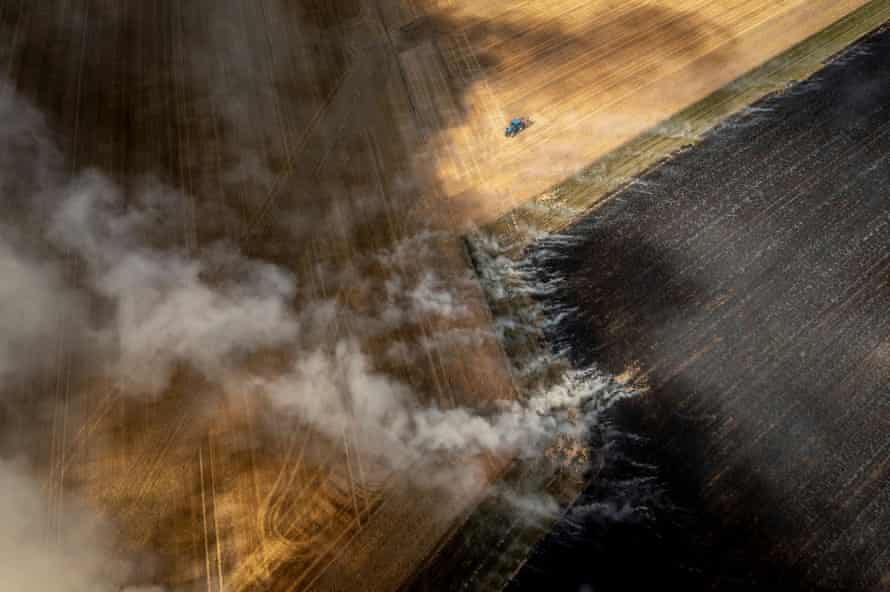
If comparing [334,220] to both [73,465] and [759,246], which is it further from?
[759,246]

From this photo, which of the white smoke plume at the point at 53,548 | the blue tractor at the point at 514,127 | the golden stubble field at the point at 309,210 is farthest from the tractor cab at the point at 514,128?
the white smoke plume at the point at 53,548

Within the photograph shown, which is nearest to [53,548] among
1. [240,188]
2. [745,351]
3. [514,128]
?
[240,188]

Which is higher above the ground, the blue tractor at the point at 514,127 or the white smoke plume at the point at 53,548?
the blue tractor at the point at 514,127

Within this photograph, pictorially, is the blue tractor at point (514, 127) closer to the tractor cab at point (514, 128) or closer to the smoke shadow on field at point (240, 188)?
the tractor cab at point (514, 128)

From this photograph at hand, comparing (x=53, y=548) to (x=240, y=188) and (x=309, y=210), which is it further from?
(x=240, y=188)

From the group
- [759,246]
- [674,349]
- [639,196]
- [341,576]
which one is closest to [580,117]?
[639,196]

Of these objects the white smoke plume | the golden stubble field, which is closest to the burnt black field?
the golden stubble field

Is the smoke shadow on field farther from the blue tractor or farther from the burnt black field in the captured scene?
the burnt black field
